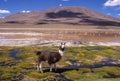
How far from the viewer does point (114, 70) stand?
2419cm

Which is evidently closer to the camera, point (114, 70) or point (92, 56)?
point (114, 70)

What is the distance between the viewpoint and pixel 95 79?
19750mm

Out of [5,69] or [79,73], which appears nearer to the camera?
[79,73]

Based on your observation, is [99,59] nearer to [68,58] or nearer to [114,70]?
[68,58]

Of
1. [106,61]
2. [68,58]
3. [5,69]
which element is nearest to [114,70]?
[106,61]

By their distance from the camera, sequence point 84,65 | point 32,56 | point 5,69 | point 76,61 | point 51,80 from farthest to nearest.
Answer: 1. point 32,56
2. point 76,61
3. point 84,65
4. point 5,69
5. point 51,80

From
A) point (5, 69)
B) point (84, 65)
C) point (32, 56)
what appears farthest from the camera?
point (32, 56)

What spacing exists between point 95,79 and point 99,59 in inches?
499

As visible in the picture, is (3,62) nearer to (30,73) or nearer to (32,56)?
(32,56)

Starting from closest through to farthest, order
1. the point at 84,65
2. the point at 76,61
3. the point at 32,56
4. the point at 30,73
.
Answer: the point at 30,73
the point at 84,65
the point at 76,61
the point at 32,56

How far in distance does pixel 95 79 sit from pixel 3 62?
1354 cm

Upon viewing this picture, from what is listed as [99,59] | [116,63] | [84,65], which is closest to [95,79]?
[84,65]

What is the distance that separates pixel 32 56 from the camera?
32969 mm

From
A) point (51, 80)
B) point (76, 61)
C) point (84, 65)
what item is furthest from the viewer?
point (76, 61)
